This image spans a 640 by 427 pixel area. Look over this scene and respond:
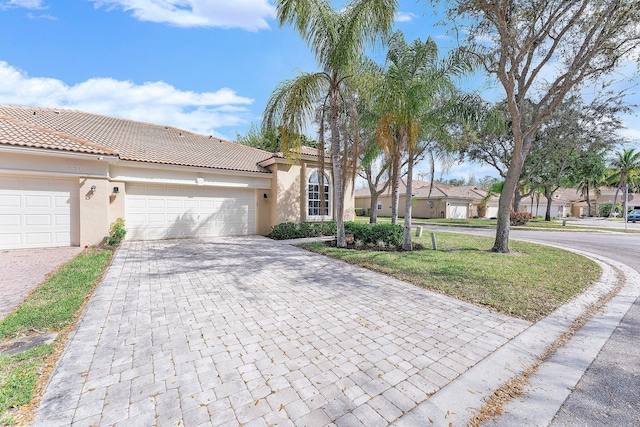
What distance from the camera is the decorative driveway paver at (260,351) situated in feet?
7.90

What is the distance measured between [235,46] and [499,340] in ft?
38.7

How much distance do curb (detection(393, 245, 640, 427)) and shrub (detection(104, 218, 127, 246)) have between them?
37.7 feet

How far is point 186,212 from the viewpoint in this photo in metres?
12.6

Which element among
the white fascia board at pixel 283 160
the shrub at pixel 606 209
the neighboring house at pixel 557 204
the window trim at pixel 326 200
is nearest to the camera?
the white fascia board at pixel 283 160

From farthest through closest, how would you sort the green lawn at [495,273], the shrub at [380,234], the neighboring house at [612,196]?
the neighboring house at [612,196] → the shrub at [380,234] → the green lawn at [495,273]

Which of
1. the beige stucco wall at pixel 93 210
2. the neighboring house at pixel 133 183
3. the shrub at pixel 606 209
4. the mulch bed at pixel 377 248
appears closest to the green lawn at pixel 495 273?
the mulch bed at pixel 377 248

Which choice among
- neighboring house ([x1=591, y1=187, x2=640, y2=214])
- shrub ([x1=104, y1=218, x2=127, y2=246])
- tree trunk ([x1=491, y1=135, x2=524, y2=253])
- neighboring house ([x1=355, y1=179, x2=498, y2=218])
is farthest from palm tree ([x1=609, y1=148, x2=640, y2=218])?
shrub ([x1=104, y1=218, x2=127, y2=246])

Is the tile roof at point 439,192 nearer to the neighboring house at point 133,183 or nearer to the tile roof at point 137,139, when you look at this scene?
the neighboring house at point 133,183

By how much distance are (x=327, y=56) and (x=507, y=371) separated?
9.51m

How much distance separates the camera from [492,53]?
9.74m

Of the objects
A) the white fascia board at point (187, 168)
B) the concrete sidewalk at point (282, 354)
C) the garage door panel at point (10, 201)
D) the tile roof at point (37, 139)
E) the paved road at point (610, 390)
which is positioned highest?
the tile roof at point (37, 139)

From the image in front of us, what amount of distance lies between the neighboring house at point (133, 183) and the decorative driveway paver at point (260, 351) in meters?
6.00

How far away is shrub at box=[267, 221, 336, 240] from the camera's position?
13117mm

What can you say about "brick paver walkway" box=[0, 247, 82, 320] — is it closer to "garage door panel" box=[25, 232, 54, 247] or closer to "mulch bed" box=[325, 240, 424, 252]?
"garage door panel" box=[25, 232, 54, 247]
